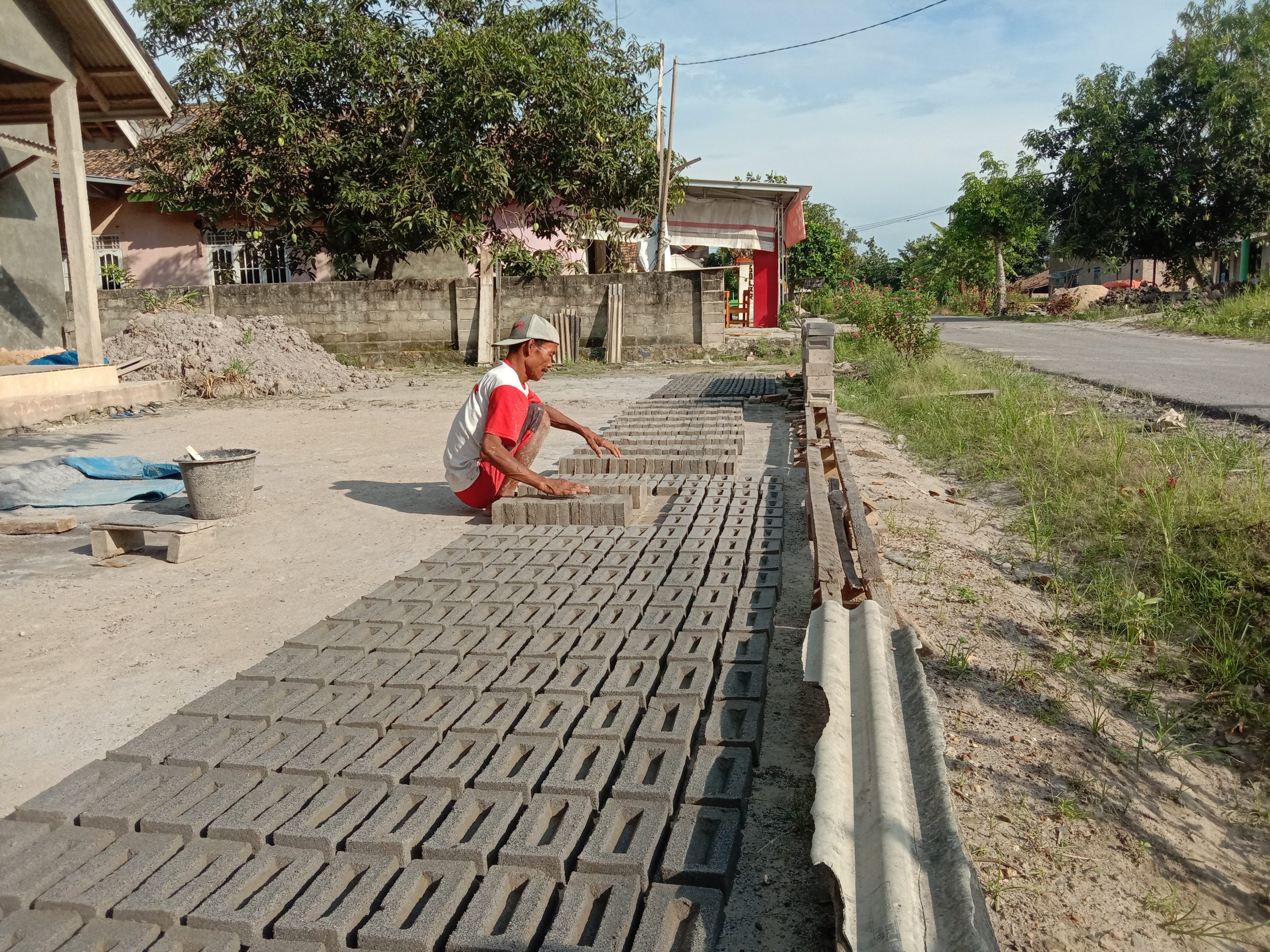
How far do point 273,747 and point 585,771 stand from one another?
84 centimetres

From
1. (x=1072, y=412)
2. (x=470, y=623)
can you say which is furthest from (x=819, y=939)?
(x=1072, y=412)

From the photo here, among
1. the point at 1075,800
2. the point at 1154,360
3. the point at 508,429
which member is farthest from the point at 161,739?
the point at 1154,360

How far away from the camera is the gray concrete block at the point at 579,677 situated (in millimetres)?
2678

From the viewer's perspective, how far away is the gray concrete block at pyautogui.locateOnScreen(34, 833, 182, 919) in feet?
6.06

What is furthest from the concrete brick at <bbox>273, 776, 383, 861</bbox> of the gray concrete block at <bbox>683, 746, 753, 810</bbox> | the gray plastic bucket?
the gray plastic bucket

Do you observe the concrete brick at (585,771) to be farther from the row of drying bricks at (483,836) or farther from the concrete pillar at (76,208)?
the concrete pillar at (76,208)

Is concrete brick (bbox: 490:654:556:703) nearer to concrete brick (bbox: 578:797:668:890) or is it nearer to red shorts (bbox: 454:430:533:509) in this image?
concrete brick (bbox: 578:797:668:890)

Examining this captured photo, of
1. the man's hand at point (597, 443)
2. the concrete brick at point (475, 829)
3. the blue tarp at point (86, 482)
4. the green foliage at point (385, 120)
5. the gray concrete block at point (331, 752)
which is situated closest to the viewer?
the concrete brick at point (475, 829)

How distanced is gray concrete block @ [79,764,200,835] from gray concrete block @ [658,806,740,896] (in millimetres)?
1202

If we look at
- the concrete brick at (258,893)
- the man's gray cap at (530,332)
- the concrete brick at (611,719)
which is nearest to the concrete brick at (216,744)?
the concrete brick at (258,893)

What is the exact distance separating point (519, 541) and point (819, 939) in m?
2.70

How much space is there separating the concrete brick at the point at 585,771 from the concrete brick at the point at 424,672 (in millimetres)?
→ 589

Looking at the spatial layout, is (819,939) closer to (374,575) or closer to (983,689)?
(983,689)

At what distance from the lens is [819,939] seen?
1802mm
